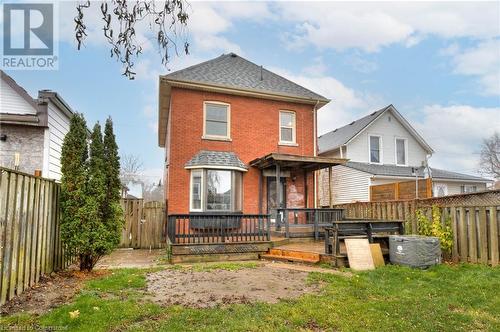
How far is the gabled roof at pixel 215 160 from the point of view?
13.0 meters

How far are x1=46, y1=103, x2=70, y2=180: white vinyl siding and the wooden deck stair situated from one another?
6897mm

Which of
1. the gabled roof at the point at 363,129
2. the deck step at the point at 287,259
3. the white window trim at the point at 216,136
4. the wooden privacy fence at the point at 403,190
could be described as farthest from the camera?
the gabled roof at the point at 363,129

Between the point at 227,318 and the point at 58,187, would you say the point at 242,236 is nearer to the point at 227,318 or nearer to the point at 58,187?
the point at 58,187

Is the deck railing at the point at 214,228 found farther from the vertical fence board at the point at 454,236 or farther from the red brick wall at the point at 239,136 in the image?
the vertical fence board at the point at 454,236

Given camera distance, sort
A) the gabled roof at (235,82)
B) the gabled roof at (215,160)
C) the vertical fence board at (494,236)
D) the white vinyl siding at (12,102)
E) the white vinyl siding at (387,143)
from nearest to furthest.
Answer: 1. the vertical fence board at (494,236)
2. the white vinyl siding at (12,102)
3. the gabled roof at (215,160)
4. the gabled roof at (235,82)
5. the white vinyl siding at (387,143)

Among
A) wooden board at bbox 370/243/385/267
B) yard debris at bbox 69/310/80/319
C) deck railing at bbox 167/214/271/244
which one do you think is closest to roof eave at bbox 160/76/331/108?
deck railing at bbox 167/214/271/244

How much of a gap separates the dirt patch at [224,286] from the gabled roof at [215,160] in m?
5.88

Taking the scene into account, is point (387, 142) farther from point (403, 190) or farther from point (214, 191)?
point (214, 191)

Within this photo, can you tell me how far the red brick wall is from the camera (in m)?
13.2

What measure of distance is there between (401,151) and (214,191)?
15097 millimetres

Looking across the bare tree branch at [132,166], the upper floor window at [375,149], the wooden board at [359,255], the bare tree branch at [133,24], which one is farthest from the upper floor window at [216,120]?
the bare tree branch at [132,166]

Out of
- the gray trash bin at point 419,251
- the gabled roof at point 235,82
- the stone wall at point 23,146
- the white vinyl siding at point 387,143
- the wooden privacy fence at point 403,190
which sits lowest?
the gray trash bin at point 419,251

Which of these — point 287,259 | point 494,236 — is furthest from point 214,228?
point 494,236

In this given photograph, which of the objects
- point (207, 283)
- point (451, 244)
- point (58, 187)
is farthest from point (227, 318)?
point (451, 244)
